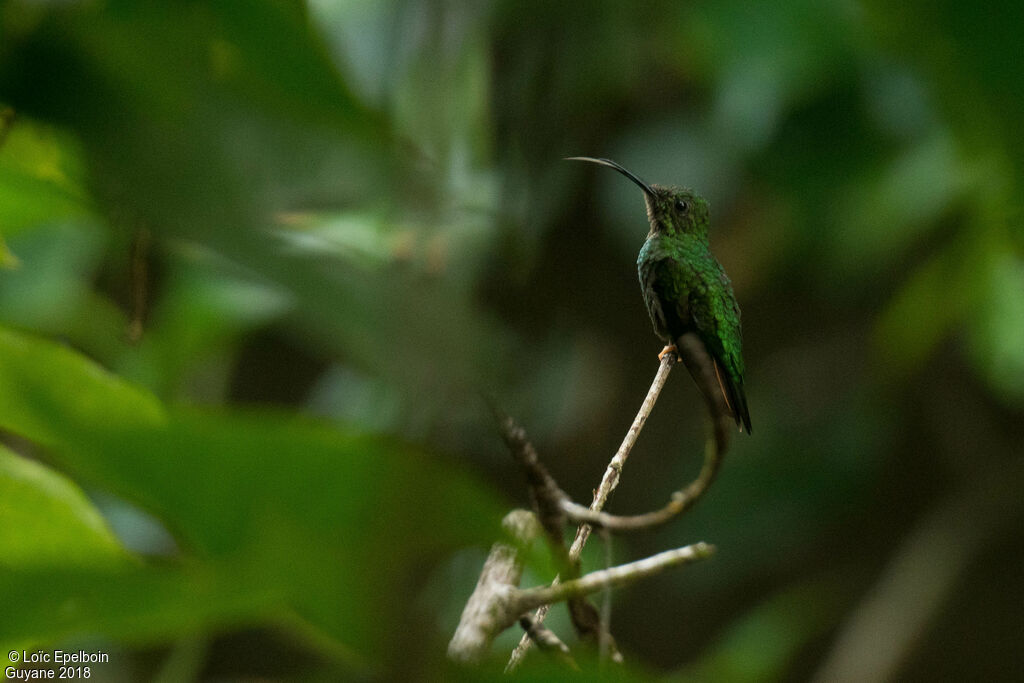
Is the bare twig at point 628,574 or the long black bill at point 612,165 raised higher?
the long black bill at point 612,165

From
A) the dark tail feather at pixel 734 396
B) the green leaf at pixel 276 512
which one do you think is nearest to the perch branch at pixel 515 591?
the green leaf at pixel 276 512

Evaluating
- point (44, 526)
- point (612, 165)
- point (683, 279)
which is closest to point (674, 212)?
point (683, 279)

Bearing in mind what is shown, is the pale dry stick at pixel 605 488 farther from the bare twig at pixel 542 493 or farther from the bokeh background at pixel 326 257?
the bokeh background at pixel 326 257

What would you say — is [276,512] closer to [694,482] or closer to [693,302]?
[694,482]

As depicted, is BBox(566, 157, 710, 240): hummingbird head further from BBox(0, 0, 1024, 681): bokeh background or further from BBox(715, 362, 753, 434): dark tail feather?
BBox(0, 0, 1024, 681): bokeh background

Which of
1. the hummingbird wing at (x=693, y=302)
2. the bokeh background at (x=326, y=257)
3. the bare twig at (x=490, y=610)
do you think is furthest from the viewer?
the hummingbird wing at (x=693, y=302)

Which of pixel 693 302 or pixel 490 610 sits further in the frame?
pixel 693 302

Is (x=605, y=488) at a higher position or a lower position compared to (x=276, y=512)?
higher

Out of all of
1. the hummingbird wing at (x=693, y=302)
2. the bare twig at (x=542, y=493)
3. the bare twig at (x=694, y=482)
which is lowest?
the bare twig at (x=694, y=482)

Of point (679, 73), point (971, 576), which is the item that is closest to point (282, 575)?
point (679, 73)
